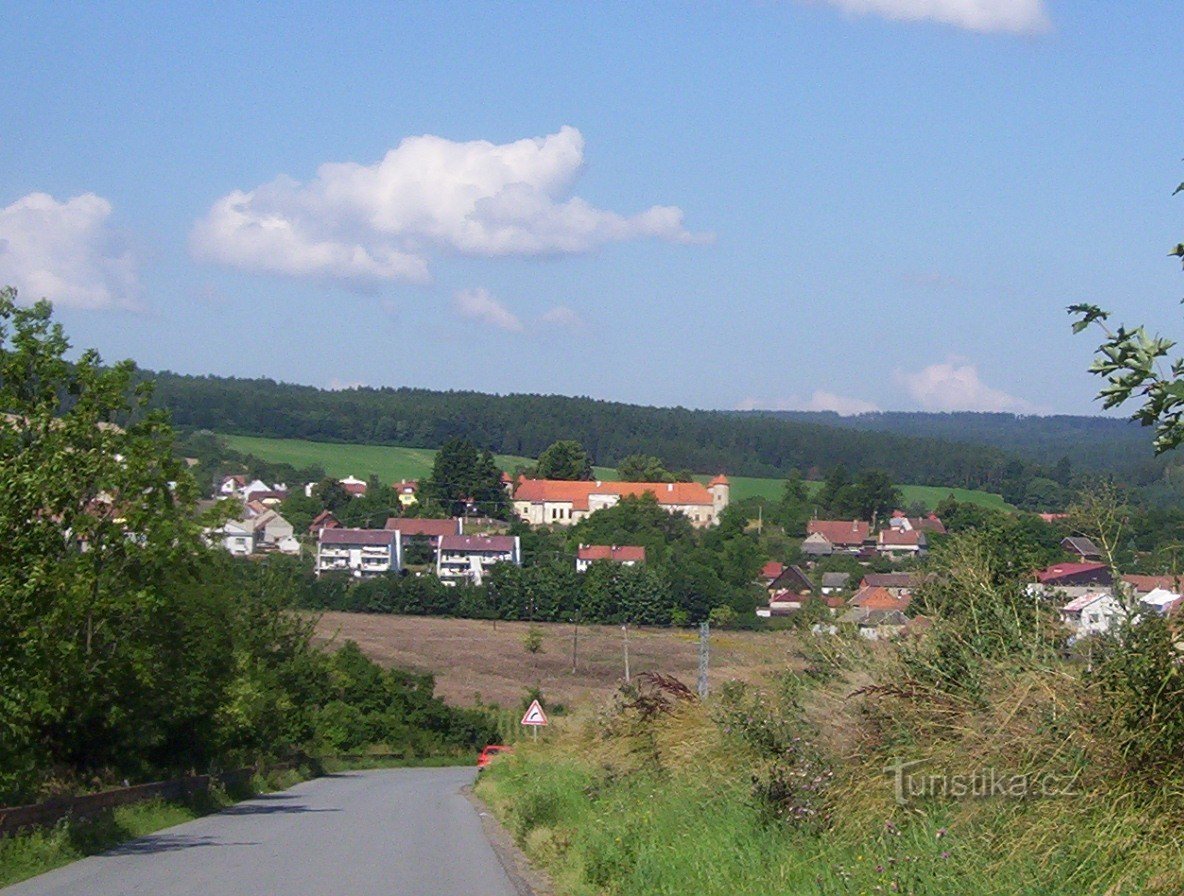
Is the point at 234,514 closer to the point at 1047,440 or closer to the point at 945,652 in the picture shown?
the point at 945,652

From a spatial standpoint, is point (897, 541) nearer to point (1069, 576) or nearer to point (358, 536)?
point (358, 536)

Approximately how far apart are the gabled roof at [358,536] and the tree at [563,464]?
4443 cm

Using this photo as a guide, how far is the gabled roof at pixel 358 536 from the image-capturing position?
4072 inches

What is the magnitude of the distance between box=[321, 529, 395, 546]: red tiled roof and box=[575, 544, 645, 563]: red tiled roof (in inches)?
628

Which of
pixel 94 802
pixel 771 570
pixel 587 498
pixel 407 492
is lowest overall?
pixel 771 570

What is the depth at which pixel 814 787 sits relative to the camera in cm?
977

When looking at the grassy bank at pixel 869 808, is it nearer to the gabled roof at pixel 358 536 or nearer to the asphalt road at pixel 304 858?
the asphalt road at pixel 304 858

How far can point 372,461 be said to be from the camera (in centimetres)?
14825

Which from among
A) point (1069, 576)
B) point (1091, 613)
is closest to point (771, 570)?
Answer: point (1069, 576)

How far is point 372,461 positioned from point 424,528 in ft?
127

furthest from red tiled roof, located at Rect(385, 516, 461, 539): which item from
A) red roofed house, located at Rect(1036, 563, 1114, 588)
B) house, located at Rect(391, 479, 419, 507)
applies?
red roofed house, located at Rect(1036, 563, 1114, 588)

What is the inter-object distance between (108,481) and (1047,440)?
174 meters

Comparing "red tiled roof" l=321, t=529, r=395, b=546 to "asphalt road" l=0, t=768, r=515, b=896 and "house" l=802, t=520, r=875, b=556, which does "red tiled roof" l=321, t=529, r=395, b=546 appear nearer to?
"house" l=802, t=520, r=875, b=556

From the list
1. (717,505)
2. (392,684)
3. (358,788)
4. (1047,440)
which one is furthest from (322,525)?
(1047,440)
